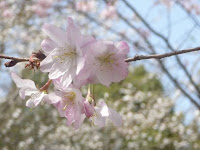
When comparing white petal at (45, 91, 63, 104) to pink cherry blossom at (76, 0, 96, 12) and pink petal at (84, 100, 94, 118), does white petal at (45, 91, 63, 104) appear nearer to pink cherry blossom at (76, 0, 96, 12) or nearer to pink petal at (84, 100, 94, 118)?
pink petal at (84, 100, 94, 118)

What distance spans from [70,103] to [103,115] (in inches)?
4.9

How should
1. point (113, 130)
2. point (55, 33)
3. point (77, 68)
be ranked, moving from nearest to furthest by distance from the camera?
point (77, 68) → point (55, 33) → point (113, 130)

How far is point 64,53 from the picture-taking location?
93 cm

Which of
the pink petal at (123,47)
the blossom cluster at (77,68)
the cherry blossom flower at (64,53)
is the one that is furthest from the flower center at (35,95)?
the pink petal at (123,47)

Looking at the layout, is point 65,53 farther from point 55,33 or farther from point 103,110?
point 103,110

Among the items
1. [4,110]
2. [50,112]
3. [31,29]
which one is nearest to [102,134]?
[50,112]

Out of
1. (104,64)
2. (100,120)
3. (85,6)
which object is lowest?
(85,6)

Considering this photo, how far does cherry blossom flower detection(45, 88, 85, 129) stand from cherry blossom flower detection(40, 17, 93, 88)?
0.19ft

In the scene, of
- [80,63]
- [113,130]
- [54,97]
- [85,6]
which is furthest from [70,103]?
[113,130]

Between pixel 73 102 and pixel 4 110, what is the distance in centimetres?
443

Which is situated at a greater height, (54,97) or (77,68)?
(77,68)

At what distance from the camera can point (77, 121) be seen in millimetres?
896

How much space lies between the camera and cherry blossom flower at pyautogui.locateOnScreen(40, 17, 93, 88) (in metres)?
0.83

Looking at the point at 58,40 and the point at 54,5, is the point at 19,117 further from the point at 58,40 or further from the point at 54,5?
the point at 58,40
